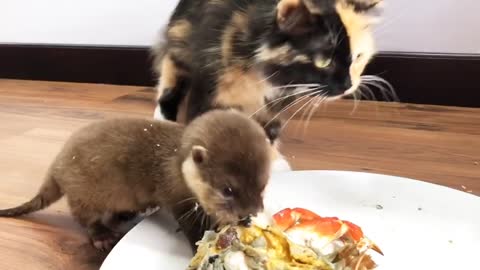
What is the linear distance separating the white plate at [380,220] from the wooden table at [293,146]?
16cm

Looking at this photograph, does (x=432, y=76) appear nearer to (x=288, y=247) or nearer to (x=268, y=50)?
(x=268, y=50)

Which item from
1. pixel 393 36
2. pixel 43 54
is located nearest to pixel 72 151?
pixel 393 36

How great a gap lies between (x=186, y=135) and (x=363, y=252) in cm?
27

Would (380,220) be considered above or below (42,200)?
above

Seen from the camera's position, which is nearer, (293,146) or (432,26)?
(293,146)

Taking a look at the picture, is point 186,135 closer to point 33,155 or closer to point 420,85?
point 33,155

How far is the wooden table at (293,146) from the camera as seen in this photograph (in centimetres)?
94

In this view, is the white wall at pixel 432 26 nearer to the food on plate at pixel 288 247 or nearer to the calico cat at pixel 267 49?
the calico cat at pixel 267 49

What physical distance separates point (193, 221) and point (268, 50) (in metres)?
0.30

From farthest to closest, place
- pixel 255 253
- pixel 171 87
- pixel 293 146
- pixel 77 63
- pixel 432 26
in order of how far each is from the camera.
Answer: pixel 77 63, pixel 432 26, pixel 293 146, pixel 171 87, pixel 255 253

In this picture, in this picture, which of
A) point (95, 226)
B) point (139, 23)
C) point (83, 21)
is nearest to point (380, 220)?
point (95, 226)

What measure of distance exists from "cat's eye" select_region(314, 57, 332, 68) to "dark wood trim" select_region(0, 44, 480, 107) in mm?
646

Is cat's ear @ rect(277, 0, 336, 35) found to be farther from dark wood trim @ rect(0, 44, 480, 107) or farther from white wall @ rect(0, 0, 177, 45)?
white wall @ rect(0, 0, 177, 45)

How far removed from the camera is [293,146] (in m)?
1.32
